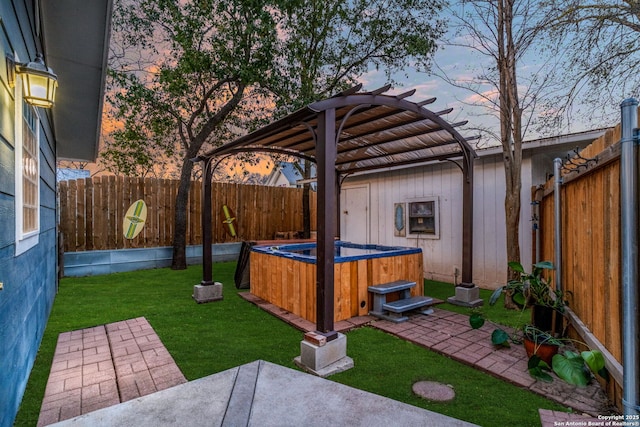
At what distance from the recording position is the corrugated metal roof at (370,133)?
327cm

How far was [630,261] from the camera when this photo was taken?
5.59 feet

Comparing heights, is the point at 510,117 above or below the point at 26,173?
above

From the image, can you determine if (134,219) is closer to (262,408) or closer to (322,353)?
(322,353)

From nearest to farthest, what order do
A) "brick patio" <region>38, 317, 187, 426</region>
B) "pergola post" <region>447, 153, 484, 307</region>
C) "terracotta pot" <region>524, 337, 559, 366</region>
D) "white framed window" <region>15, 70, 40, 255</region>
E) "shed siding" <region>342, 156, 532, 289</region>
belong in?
"white framed window" <region>15, 70, 40, 255</region> < "brick patio" <region>38, 317, 187, 426</region> < "terracotta pot" <region>524, 337, 559, 366</region> < "pergola post" <region>447, 153, 484, 307</region> < "shed siding" <region>342, 156, 532, 289</region>

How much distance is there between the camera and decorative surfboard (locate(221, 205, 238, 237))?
30.2 ft

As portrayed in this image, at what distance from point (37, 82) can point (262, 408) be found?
2.81 meters

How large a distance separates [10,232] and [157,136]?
27.9 ft

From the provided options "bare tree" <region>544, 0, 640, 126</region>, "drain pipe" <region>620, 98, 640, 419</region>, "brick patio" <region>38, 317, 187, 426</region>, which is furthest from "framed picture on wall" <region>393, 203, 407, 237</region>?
"drain pipe" <region>620, 98, 640, 419</region>

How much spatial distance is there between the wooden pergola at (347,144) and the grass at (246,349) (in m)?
0.57

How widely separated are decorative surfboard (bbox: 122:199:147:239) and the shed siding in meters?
5.88

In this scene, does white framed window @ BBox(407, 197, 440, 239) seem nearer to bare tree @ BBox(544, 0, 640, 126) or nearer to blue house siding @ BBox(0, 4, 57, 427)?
bare tree @ BBox(544, 0, 640, 126)

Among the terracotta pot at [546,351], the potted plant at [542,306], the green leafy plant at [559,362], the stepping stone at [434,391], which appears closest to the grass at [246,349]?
the stepping stone at [434,391]

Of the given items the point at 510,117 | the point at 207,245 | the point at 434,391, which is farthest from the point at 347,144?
Result: the point at 434,391

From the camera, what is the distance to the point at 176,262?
7891 millimetres
